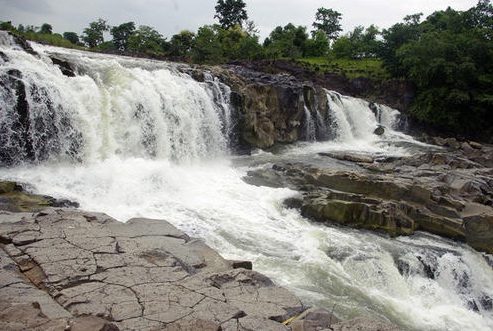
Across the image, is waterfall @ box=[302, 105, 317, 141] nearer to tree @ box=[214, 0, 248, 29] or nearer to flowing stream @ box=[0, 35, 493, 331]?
flowing stream @ box=[0, 35, 493, 331]

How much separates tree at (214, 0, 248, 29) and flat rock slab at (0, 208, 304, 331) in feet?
181

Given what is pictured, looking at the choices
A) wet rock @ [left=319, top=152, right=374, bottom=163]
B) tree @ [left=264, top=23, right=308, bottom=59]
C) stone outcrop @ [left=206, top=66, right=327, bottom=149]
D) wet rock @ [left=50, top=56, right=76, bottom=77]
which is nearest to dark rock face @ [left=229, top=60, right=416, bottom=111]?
tree @ [left=264, top=23, right=308, bottom=59]

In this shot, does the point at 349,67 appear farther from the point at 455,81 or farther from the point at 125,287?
the point at 125,287

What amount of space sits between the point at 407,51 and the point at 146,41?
22434 mm

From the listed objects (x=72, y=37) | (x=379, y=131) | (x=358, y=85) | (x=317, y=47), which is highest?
(x=317, y=47)

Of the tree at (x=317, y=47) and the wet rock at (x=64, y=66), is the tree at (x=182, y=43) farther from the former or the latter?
the wet rock at (x=64, y=66)

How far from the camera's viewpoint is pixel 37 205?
800cm

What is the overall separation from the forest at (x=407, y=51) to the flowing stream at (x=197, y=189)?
13.5 meters

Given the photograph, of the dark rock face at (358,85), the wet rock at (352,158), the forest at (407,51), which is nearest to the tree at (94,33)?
the forest at (407,51)

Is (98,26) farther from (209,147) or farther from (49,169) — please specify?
(49,169)

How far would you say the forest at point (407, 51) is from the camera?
28.1 metres

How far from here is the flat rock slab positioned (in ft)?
12.5

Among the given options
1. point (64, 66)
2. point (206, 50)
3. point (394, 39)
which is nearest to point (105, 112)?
point (64, 66)

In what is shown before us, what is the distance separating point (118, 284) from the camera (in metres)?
4.53
